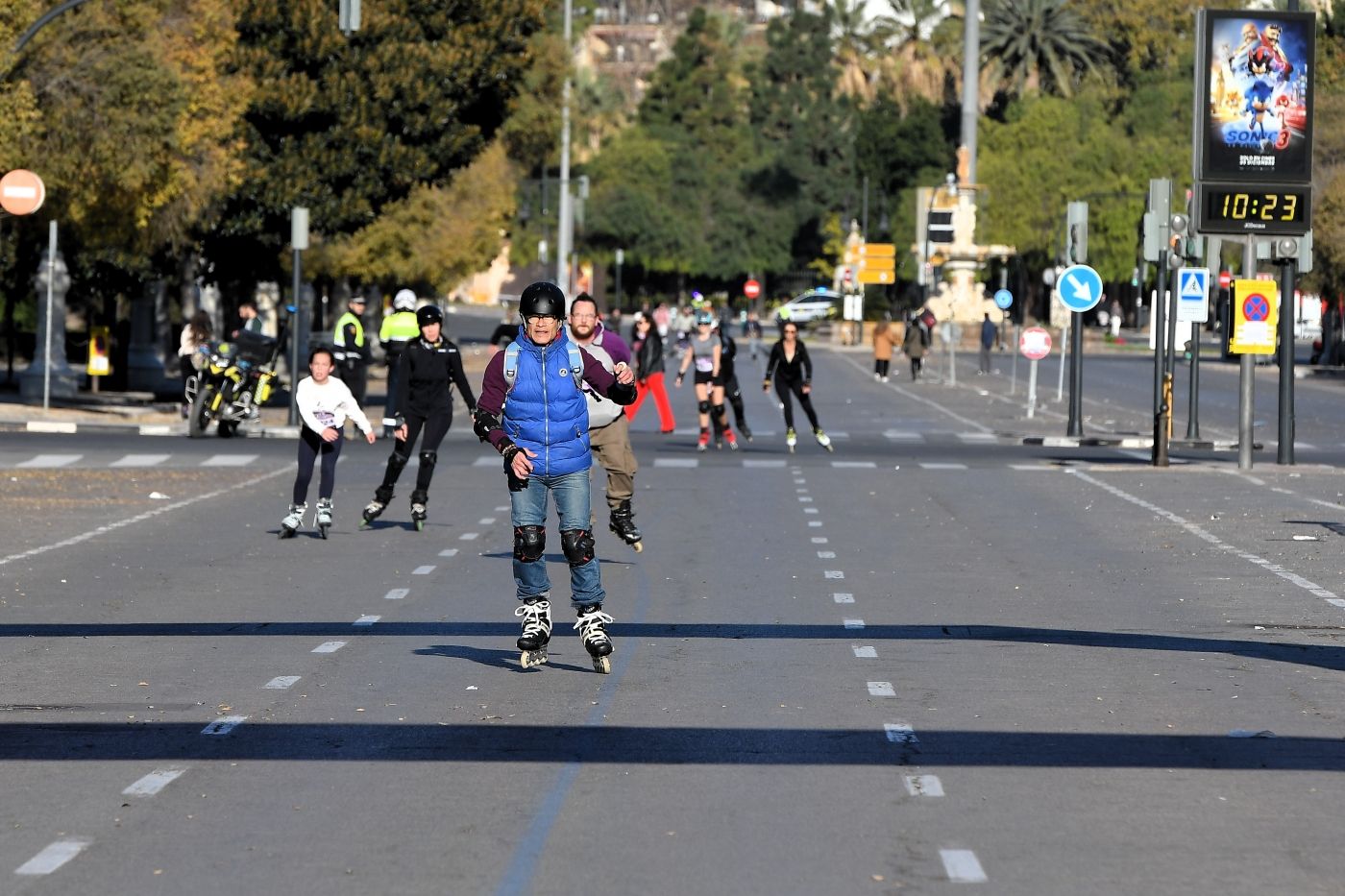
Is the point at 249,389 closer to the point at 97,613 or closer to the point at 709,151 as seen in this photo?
the point at 97,613

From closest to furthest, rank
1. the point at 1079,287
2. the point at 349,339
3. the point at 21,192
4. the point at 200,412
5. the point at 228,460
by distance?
the point at 228,460 < the point at 349,339 < the point at 21,192 < the point at 200,412 < the point at 1079,287

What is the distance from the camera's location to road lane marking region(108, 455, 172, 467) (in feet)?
89.4

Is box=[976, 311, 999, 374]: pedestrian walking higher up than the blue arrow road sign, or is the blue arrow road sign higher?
the blue arrow road sign

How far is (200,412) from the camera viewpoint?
107ft

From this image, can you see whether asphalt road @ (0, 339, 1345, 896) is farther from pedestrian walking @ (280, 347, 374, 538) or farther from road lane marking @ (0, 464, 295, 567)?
pedestrian walking @ (280, 347, 374, 538)

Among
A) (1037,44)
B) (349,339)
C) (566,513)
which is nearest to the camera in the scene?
(566,513)

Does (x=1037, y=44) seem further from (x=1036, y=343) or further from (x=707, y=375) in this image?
(x=707, y=375)

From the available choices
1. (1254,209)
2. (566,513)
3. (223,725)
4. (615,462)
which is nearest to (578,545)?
(566,513)

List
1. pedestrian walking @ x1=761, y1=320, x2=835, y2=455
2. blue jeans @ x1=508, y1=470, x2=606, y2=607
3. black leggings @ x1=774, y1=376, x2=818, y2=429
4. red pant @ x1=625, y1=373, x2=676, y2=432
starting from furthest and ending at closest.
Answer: red pant @ x1=625, y1=373, x2=676, y2=432 < pedestrian walking @ x1=761, y1=320, x2=835, y2=455 < black leggings @ x1=774, y1=376, x2=818, y2=429 < blue jeans @ x1=508, y1=470, x2=606, y2=607

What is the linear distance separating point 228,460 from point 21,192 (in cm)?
432

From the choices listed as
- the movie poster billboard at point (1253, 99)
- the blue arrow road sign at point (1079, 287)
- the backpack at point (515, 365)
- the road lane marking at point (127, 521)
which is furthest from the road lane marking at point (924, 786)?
the blue arrow road sign at point (1079, 287)

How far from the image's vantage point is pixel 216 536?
1903 cm

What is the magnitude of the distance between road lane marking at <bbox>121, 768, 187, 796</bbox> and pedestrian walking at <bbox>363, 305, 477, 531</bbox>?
10833 millimetres

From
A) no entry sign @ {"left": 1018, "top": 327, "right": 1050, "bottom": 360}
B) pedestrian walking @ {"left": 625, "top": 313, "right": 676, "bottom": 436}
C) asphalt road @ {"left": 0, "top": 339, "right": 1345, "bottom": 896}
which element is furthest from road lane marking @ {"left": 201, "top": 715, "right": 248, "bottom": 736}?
no entry sign @ {"left": 1018, "top": 327, "right": 1050, "bottom": 360}
